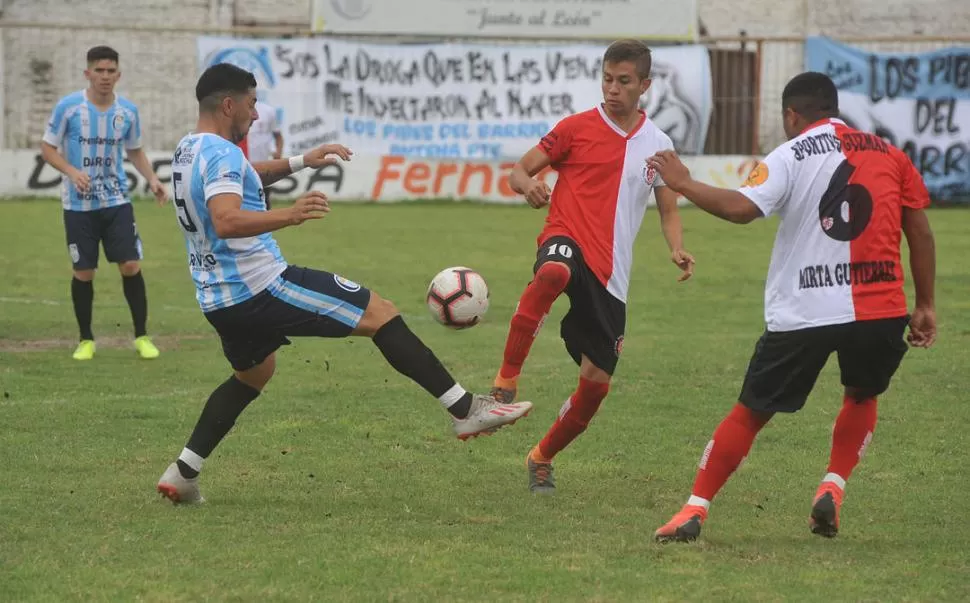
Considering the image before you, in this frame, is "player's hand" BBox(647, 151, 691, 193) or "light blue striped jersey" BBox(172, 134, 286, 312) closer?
"player's hand" BBox(647, 151, 691, 193)

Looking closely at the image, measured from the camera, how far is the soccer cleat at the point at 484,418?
259 inches

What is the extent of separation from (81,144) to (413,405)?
12.8 feet

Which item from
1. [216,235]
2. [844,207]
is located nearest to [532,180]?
[216,235]

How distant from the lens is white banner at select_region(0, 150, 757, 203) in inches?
998

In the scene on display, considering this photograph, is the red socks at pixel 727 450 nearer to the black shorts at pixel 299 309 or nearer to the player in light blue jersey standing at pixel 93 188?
the black shorts at pixel 299 309

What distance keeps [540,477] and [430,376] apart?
2.94 ft

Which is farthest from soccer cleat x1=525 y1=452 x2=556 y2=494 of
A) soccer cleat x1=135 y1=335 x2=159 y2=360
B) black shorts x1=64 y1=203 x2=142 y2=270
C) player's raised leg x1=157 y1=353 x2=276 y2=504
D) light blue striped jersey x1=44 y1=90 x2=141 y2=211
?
light blue striped jersey x1=44 y1=90 x2=141 y2=211

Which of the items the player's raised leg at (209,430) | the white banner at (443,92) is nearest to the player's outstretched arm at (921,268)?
the player's raised leg at (209,430)

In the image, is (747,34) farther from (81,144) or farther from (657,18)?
(81,144)

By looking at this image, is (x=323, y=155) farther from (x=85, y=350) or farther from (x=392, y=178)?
(x=392, y=178)

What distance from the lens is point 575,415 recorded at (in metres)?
7.11

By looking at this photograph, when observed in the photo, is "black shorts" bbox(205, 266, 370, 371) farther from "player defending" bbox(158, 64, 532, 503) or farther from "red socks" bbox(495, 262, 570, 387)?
"red socks" bbox(495, 262, 570, 387)

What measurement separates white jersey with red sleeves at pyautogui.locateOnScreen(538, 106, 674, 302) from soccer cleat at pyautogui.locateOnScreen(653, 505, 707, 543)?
141 cm

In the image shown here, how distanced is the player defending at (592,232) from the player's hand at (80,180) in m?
5.13
